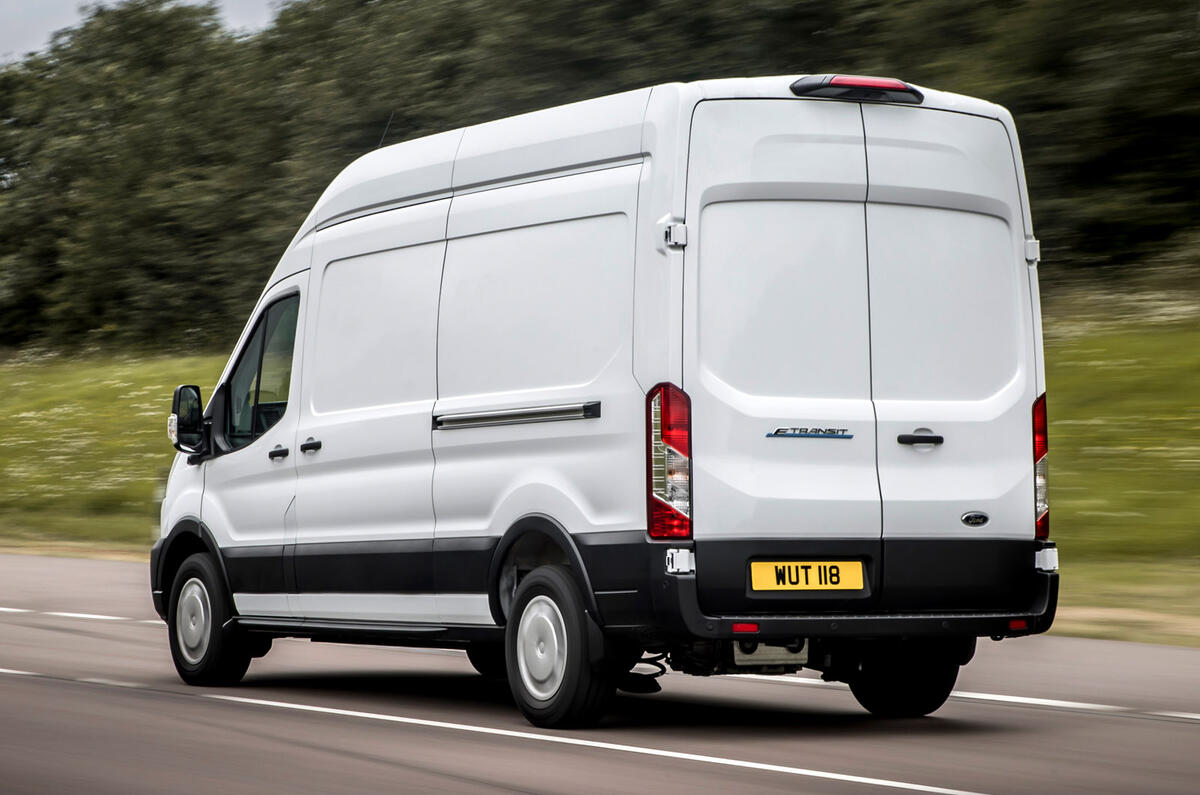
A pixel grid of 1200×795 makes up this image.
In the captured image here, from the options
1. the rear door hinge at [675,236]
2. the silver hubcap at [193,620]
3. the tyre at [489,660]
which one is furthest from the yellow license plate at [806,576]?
the silver hubcap at [193,620]

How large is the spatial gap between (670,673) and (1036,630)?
324 cm

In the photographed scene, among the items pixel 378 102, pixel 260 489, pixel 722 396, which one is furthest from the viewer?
pixel 378 102

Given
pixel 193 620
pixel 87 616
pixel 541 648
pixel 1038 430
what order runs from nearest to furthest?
pixel 541 648 < pixel 1038 430 < pixel 193 620 < pixel 87 616

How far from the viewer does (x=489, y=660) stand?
10.3 meters

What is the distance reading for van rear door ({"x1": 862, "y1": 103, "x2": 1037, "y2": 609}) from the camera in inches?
304

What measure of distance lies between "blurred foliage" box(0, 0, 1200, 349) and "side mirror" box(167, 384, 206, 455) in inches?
550

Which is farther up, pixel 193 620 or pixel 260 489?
pixel 260 489

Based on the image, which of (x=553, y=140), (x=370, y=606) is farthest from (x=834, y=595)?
(x=370, y=606)

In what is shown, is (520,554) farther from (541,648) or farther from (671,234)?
(671,234)

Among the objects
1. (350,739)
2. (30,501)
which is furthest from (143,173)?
(350,739)

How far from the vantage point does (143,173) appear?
154 ft

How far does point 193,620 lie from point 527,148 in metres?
3.47

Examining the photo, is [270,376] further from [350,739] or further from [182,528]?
[350,739]

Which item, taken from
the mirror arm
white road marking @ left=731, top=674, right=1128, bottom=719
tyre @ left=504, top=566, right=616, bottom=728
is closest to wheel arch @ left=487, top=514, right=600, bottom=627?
tyre @ left=504, top=566, right=616, bottom=728
